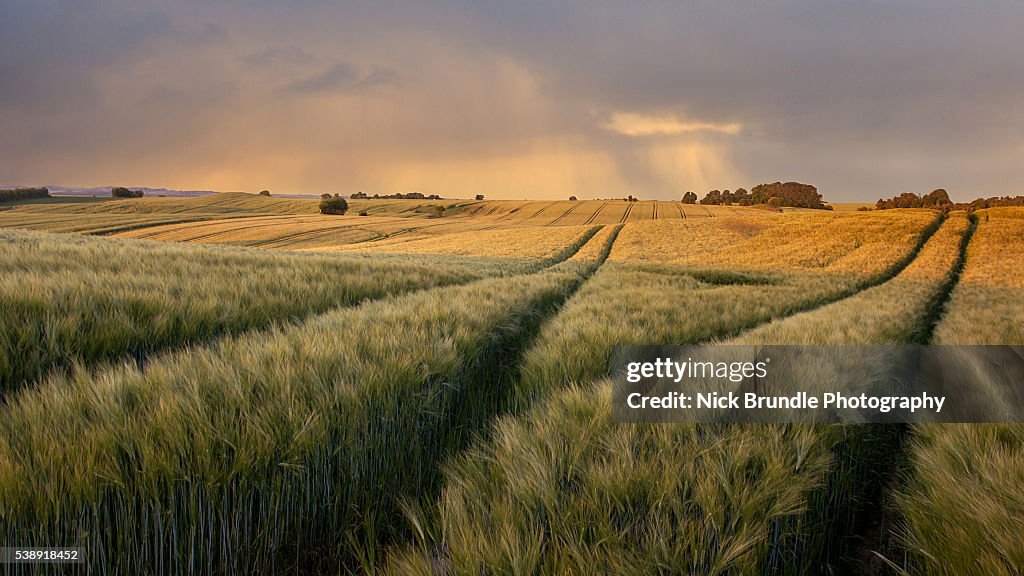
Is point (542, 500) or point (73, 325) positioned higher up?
point (73, 325)

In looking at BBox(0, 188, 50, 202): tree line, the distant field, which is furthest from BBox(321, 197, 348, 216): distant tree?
the distant field

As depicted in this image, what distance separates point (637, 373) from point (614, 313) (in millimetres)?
2479

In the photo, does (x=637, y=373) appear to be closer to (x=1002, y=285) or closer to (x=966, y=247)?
(x=1002, y=285)

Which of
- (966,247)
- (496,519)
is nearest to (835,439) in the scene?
(496,519)

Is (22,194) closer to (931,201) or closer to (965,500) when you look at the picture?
(965,500)

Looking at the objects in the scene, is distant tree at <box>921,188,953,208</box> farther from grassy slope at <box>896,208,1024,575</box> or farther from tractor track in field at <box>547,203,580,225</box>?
grassy slope at <box>896,208,1024,575</box>

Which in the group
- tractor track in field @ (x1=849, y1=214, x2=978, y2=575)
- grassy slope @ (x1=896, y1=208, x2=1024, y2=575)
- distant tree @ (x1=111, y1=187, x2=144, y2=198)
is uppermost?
distant tree @ (x1=111, y1=187, x2=144, y2=198)

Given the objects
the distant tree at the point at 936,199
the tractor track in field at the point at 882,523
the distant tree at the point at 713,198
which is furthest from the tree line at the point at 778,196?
the tractor track in field at the point at 882,523

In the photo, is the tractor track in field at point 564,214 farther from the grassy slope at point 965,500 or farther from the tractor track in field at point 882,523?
the grassy slope at point 965,500

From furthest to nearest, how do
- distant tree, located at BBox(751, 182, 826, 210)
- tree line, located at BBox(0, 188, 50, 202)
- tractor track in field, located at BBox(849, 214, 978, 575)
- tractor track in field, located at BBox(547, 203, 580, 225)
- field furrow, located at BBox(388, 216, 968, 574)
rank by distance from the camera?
distant tree, located at BBox(751, 182, 826, 210)
tree line, located at BBox(0, 188, 50, 202)
tractor track in field, located at BBox(547, 203, 580, 225)
tractor track in field, located at BBox(849, 214, 978, 575)
field furrow, located at BBox(388, 216, 968, 574)

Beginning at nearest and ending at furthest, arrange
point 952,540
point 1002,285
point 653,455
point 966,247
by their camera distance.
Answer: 1. point 952,540
2. point 653,455
3. point 1002,285
4. point 966,247

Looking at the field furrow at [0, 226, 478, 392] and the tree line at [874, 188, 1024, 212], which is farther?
the tree line at [874, 188, 1024, 212]

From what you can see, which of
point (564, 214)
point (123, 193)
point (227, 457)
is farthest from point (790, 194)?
point (123, 193)

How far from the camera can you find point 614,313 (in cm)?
532
